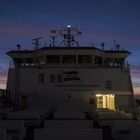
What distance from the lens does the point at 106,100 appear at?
103 ft

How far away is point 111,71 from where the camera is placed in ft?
99.1

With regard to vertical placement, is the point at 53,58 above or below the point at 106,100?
above

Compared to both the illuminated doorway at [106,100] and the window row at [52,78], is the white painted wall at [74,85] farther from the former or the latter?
the illuminated doorway at [106,100]

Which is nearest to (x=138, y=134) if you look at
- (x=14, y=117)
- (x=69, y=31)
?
(x=14, y=117)

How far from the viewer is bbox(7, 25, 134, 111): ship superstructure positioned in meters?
29.6

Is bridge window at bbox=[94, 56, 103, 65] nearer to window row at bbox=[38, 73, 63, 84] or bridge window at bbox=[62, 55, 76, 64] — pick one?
bridge window at bbox=[62, 55, 76, 64]

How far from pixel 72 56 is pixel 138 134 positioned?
2175 centimetres

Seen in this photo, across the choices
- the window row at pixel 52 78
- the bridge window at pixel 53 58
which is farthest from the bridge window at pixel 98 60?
the window row at pixel 52 78

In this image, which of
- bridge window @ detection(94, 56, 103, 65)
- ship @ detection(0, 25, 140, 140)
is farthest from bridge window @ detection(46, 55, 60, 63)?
bridge window @ detection(94, 56, 103, 65)

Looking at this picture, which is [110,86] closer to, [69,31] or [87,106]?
[87,106]

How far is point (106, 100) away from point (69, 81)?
3.71 metres

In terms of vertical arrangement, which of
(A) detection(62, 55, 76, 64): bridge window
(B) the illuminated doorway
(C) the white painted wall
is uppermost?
(A) detection(62, 55, 76, 64): bridge window

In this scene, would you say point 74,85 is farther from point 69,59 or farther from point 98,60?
point 98,60

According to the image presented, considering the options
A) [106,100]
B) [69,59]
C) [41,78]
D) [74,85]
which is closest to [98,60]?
[69,59]
